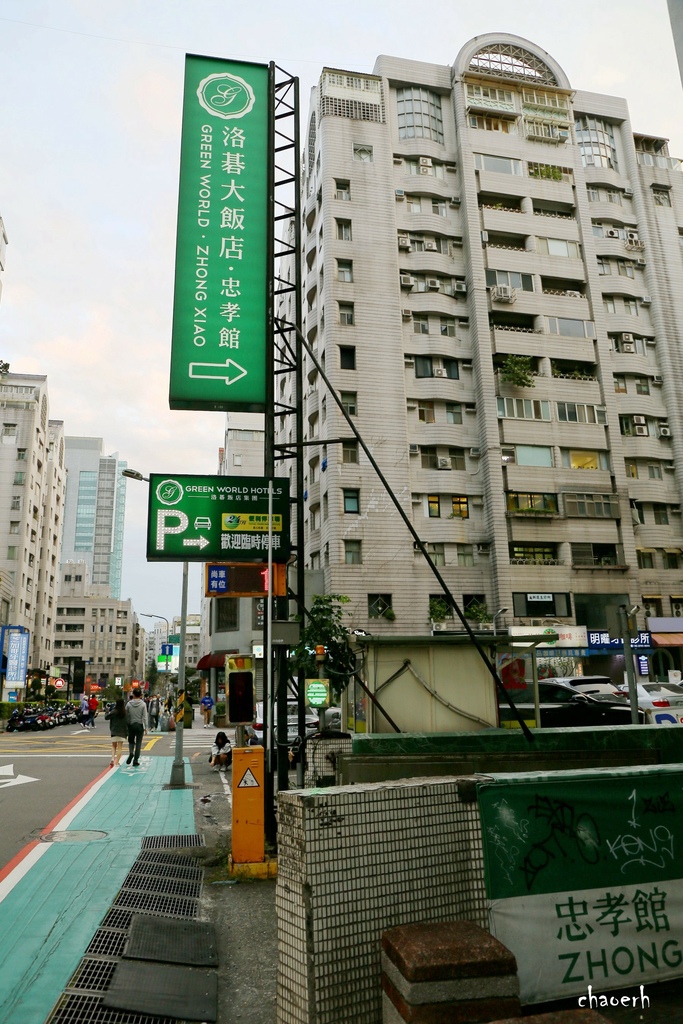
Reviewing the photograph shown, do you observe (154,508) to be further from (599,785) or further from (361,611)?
(361,611)

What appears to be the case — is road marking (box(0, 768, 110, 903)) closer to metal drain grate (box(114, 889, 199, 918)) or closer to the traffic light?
metal drain grate (box(114, 889, 199, 918))

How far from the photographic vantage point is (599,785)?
4.61 meters

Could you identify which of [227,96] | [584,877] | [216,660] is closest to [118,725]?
[227,96]

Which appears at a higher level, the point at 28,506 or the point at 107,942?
the point at 28,506

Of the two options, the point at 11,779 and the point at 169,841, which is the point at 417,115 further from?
the point at 169,841

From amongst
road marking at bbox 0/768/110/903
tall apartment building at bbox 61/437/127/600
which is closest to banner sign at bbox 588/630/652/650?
road marking at bbox 0/768/110/903

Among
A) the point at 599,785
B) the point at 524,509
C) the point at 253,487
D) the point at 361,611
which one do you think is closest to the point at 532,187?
the point at 524,509

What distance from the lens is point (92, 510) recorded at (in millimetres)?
179625

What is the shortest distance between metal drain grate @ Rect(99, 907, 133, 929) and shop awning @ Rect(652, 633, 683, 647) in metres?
37.0

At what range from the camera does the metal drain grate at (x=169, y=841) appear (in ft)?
31.3

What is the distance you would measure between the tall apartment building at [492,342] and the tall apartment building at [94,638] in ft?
296

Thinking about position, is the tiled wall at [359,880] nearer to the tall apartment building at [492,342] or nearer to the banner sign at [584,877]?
the banner sign at [584,877]

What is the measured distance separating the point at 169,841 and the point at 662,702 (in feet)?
40.6

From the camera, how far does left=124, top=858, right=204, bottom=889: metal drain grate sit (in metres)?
8.05
